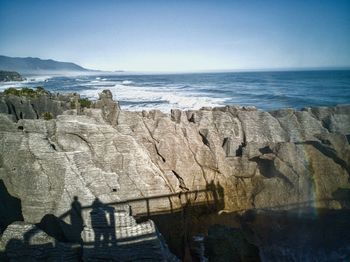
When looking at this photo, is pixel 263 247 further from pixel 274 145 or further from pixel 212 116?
pixel 212 116

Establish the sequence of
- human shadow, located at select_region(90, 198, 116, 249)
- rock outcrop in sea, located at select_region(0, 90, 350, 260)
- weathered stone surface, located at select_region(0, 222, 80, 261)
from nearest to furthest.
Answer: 1. weathered stone surface, located at select_region(0, 222, 80, 261)
2. human shadow, located at select_region(90, 198, 116, 249)
3. rock outcrop in sea, located at select_region(0, 90, 350, 260)

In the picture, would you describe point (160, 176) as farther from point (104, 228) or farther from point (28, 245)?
point (28, 245)

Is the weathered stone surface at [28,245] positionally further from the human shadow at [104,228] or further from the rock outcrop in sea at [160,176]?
the human shadow at [104,228]

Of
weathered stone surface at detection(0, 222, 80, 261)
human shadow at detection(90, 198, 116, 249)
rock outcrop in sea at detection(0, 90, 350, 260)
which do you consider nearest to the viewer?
weathered stone surface at detection(0, 222, 80, 261)

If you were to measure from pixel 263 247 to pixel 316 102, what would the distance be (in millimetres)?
37193

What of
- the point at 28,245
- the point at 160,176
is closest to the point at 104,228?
the point at 28,245

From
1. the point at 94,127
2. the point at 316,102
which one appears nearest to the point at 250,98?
the point at 316,102

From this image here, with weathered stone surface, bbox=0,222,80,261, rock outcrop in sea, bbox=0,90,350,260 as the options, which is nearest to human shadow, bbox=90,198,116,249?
rock outcrop in sea, bbox=0,90,350,260

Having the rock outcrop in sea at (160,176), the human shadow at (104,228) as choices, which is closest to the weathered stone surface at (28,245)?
the rock outcrop in sea at (160,176)

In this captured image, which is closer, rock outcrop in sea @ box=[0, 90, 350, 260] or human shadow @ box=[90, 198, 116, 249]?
human shadow @ box=[90, 198, 116, 249]

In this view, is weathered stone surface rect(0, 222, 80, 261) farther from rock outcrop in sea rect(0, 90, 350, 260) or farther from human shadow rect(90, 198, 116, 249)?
human shadow rect(90, 198, 116, 249)

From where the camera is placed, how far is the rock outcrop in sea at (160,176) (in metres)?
7.62

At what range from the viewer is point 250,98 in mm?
45844

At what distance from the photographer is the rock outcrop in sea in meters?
7.62
